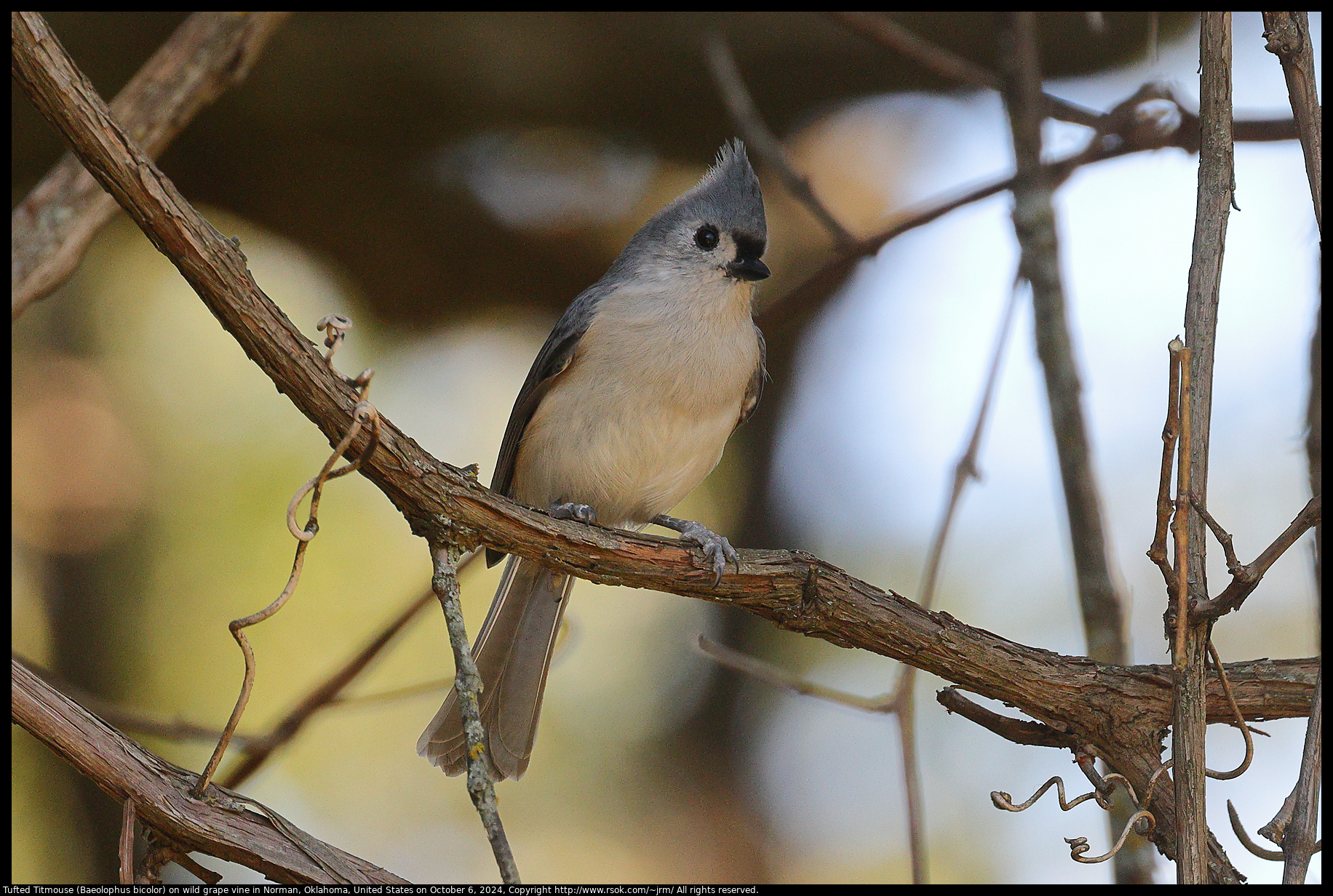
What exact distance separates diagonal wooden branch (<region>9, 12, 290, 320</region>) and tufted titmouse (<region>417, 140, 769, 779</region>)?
102cm

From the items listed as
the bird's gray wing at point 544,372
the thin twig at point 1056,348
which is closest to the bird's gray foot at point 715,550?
the bird's gray wing at point 544,372

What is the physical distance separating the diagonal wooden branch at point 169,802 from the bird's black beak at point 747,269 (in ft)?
4.73

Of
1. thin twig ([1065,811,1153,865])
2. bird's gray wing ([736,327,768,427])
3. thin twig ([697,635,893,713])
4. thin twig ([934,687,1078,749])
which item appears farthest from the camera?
bird's gray wing ([736,327,768,427])

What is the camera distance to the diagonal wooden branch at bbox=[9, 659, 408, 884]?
1.25 meters

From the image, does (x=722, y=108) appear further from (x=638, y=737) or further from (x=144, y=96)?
(x=638, y=737)

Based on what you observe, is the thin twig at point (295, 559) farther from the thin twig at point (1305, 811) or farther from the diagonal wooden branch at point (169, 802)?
the thin twig at point (1305, 811)

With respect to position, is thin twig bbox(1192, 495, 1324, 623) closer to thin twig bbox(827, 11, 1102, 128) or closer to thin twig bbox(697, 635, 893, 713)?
thin twig bbox(697, 635, 893, 713)

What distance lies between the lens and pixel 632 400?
2152 mm

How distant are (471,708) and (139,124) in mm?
1817

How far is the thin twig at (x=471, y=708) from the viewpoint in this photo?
1.09 metres

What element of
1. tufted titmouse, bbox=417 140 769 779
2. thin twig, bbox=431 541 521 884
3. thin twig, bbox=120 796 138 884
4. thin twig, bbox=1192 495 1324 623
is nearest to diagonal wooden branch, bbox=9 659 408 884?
thin twig, bbox=120 796 138 884

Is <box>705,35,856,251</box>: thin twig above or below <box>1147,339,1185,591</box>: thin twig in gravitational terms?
above

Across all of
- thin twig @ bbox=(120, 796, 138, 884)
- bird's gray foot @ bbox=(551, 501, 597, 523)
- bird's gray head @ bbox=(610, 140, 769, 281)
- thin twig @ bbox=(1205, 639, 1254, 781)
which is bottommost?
thin twig @ bbox=(120, 796, 138, 884)

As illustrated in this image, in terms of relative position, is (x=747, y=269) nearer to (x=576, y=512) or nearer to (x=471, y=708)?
(x=576, y=512)
